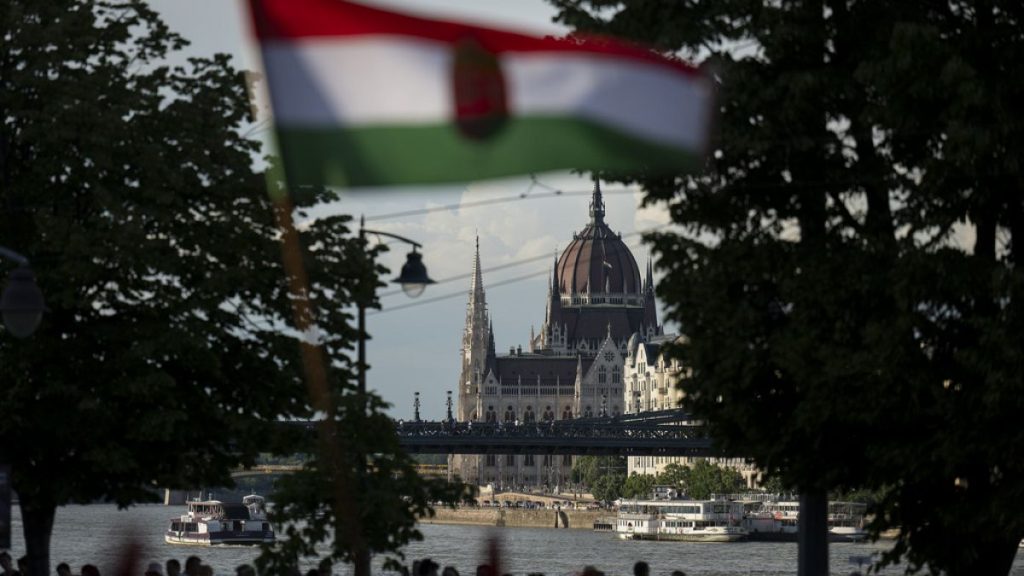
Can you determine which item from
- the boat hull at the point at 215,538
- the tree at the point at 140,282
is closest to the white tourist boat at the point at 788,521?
the boat hull at the point at 215,538

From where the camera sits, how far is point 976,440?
18203mm

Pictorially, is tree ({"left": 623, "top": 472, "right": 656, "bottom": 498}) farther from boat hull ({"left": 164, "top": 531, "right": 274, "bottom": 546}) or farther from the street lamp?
the street lamp

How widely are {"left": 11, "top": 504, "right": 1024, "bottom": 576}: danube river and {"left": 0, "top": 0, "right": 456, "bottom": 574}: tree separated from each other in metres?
31.4

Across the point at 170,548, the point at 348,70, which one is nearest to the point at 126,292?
the point at 348,70

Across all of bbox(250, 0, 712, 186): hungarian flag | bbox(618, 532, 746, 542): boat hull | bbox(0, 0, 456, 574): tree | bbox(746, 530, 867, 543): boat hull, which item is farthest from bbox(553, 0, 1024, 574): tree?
bbox(618, 532, 746, 542): boat hull

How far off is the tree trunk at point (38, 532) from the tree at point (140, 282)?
0.09 feet

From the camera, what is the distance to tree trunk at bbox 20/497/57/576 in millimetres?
23261

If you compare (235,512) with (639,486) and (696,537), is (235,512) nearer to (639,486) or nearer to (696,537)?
(696,537)

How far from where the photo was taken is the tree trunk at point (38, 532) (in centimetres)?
2326

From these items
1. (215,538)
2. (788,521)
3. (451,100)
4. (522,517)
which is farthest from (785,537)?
(451,100)

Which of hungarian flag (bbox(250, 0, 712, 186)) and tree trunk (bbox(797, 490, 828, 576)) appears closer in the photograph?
hungarian flag (bbox(250, 0, 712, 186))

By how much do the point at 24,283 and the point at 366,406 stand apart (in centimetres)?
831

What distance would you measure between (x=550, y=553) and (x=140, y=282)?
245 feet

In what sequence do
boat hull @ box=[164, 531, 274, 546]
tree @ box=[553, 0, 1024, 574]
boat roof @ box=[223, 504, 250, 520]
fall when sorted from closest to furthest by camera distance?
tree @ box=[553, 0, 1024, 574], boat hull @ box=[164, 531, 274, 546], boat roof @ box=[223, 504, 250, 520]
